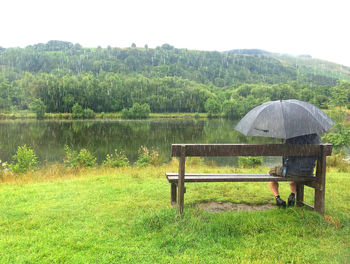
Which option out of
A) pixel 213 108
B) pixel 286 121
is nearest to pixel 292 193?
pixel 286 121

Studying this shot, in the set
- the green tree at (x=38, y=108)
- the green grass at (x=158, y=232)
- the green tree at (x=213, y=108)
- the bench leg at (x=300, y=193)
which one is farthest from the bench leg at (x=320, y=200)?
the green tree at (x=213, y=108)

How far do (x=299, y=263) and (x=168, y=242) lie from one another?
151 cm

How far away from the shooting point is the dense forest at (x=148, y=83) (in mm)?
85938

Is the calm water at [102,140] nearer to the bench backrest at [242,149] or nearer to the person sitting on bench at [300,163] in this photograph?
the person sitting on bench at [300,163]

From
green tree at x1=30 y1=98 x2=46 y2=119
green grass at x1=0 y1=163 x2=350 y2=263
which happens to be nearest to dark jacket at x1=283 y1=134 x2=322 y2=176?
green grass at x1=0 y1=163 x2=350 y2=263

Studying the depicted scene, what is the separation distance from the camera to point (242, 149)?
4.41m

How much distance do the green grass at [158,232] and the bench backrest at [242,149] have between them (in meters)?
0.92

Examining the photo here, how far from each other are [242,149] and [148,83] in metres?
107

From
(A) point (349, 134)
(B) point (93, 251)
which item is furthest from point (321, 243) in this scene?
(A) point (349, 134)

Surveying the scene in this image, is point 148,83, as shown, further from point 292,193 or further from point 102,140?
point 292,193

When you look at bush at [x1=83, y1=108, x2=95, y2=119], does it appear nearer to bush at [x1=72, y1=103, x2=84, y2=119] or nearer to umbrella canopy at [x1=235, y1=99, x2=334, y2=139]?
bush at [x1=72, y1=103, x2=84, y2=119]

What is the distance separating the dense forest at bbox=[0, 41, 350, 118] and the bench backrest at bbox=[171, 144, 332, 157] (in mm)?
13864

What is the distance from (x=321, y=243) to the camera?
375 cm

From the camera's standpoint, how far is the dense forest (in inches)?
3383
